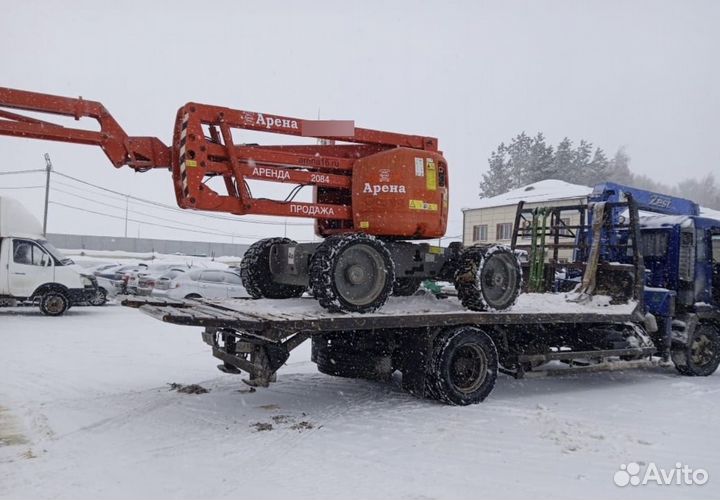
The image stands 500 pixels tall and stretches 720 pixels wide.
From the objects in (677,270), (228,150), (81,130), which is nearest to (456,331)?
(228,150)

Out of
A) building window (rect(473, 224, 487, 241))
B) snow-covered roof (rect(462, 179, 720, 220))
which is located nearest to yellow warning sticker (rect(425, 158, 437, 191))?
snow-covered roof (rect(462, 179, 720, 220))

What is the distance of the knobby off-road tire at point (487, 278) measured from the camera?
7.38m

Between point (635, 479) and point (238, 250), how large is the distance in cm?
6256

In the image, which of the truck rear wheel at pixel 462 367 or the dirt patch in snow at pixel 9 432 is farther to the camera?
the truck rear wheel at pixel 462 367

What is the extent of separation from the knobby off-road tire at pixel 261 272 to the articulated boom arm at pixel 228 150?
93 centimetres

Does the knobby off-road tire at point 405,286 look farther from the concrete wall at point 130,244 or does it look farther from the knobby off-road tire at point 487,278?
the concrete wall at point 130,244

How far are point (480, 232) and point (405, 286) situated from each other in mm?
26711

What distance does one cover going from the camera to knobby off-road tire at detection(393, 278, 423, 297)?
8758 millimetres

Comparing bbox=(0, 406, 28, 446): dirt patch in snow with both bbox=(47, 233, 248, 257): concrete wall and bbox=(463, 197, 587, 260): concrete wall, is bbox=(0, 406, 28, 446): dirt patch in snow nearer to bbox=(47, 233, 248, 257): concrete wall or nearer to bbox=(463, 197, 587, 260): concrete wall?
bbox=(463, 197, 587, 260): concrete wall

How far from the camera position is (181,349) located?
11.4 m

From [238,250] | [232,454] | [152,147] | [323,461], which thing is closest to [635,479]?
Result: [323,461]

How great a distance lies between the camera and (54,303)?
16.8 m

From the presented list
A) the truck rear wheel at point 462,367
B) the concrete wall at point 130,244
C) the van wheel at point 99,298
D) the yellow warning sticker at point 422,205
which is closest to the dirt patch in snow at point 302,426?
the truck rear wheel at point 462,367

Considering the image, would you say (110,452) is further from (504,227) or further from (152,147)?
(504,227)
